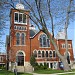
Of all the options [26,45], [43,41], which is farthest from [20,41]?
[43,41]

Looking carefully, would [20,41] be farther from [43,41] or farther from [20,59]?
[43,41]

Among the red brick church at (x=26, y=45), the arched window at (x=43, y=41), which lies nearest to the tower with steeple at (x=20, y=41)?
the red brick church at (x=26, y=45)

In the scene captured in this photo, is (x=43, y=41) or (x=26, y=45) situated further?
(x=43, y=41)

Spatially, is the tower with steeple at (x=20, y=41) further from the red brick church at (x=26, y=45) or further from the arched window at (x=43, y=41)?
the arched window at (x=43, y=41)

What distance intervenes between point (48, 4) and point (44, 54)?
96.5 feet

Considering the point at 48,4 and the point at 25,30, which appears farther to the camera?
the point at 25,30

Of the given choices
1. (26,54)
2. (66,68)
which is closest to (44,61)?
(26,54)

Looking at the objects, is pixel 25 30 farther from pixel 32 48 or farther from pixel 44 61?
pixel 44 61

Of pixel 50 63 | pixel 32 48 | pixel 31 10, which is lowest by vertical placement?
pixel 50 63

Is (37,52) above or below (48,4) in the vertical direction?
below

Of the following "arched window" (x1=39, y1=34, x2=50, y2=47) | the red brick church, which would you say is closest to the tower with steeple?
the red brick church

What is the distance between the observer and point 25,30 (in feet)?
165

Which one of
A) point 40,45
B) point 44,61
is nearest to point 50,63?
point 44,61

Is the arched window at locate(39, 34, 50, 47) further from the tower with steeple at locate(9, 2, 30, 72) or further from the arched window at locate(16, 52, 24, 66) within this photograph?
the arched window at locate(16, 52, 24, 66)
